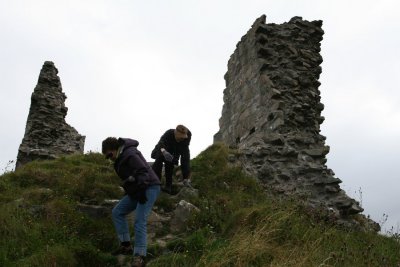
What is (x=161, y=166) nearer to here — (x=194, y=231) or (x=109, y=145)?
(x=194, y=231)

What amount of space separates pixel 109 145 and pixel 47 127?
8.48 m

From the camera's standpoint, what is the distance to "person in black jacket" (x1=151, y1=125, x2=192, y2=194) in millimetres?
7539

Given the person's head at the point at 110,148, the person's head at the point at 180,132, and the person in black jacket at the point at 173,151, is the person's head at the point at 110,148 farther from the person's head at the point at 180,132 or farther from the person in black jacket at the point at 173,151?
the person's head at the point at 180,132

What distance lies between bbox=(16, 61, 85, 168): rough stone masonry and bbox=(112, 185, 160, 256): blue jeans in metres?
7.75

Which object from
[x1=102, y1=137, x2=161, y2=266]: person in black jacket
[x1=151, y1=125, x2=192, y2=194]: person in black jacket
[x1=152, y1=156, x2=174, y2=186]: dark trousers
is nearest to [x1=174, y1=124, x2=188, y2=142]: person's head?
[x1=151, y1=125, x2=192, y2=194]: person in black jacket

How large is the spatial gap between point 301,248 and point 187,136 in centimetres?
303

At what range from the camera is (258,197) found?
7.94m

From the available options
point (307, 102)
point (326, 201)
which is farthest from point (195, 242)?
point (307, 102)

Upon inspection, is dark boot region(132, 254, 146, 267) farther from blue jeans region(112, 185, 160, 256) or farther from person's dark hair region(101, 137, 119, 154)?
person's dark hair region(101, 137, 119, 154)

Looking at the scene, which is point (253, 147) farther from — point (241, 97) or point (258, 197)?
point (241, 97)

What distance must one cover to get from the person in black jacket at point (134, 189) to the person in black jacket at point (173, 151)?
1.90 meters

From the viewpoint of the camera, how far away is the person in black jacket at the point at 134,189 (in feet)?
16.8

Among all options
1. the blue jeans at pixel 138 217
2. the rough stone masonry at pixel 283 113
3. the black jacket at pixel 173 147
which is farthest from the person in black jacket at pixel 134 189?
the rough stone masonry at pixel 283 113

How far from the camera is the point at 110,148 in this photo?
18.1 feet
